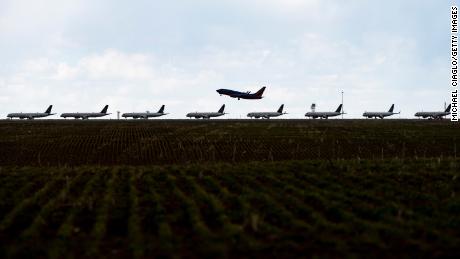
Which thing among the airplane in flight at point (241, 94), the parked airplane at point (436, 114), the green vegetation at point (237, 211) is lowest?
the green vegetation at point (237, 211)

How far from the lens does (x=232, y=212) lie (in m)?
17.5

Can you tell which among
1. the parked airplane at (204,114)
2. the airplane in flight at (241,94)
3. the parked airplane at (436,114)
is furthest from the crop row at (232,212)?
the parked airplane at (436,114)

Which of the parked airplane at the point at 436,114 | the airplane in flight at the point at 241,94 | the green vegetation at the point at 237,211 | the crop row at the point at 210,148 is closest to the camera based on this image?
the green vegetation at the point at 237,211

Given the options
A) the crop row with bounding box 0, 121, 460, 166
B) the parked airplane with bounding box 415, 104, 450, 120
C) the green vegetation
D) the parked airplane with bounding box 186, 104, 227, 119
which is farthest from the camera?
the parked airplane with bounding box 186, 104, 227, 119

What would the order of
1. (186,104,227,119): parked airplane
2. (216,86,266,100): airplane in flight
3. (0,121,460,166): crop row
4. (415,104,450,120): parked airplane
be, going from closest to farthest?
(0,121,460,166): crop row
(216,86,266,100): airplane in flight
(415,104,450,120): parked airplane
(186,104,227,119): parked airplane

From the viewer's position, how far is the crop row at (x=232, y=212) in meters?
13.5

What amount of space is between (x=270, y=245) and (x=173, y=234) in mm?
2966

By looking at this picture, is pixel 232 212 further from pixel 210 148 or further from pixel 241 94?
pixel 241 94

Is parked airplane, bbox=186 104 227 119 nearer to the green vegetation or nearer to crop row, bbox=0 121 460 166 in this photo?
crop row, bbox=0 121 460 166

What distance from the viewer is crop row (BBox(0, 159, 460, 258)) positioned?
13477 millimetres

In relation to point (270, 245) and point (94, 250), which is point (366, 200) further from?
point (94, 250)

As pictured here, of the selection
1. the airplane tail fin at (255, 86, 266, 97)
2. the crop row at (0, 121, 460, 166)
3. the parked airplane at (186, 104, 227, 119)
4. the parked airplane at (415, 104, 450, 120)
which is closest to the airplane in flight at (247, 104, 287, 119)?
the parked airplane at (186, 104, 227, 119)

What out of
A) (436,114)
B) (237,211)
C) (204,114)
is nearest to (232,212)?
(237,211)

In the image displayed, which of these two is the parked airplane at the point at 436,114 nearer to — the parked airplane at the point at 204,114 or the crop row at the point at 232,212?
the parked airplane at the point at 204,114
